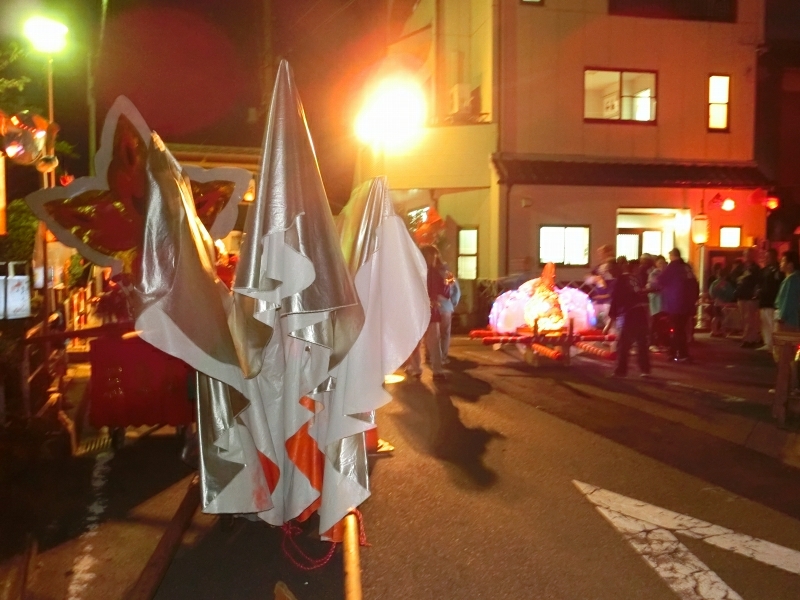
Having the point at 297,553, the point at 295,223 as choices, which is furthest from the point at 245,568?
the point at 295,223

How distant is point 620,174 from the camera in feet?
60.6

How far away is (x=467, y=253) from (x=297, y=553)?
15997mm

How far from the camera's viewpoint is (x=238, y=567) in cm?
451

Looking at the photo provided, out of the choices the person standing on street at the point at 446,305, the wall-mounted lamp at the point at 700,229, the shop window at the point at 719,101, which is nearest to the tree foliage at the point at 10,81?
the person standing on street at the point at 446,305

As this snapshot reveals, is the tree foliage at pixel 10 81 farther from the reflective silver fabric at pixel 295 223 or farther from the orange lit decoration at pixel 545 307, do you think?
the orange lit decoration at pixel 545 307

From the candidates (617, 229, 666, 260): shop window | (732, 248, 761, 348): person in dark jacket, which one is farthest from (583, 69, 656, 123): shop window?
(732, 248, 761, 348): person in dark jacket

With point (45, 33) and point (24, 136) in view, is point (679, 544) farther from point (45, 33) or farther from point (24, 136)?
point (45, 33)

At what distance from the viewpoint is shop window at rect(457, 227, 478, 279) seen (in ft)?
65.8

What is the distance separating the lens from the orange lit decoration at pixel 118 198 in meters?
4.82

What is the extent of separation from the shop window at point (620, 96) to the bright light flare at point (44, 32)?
545 inches

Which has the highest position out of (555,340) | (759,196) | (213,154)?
(213,154)

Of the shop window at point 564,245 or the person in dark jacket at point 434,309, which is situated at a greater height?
the shop window at point 564,245

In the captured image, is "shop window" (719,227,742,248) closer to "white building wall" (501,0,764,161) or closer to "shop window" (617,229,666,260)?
"shop window" (617,229,666,260)

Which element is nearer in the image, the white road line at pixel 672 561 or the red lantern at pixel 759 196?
the white road line at pixel 672 561
